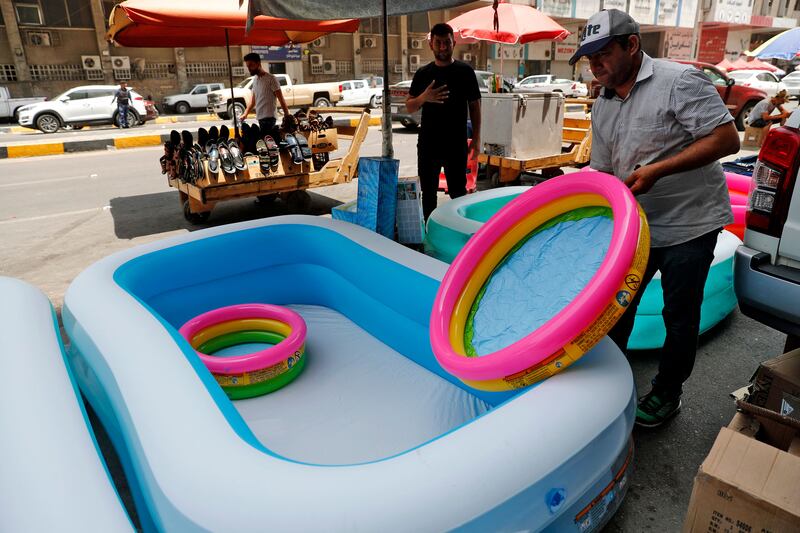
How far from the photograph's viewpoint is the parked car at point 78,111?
16.7 meters

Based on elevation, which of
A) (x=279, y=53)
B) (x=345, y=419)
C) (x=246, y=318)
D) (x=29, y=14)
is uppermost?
(x=29, y=14)

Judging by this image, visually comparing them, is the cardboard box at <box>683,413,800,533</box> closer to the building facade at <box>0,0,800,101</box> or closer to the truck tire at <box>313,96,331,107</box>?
the building facade at <box>0,0,800,101</box>

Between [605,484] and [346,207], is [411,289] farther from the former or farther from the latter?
[346,207]

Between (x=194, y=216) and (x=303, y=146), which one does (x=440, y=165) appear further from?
(x=194, y=216)

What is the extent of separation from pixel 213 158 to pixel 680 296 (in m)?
4.98

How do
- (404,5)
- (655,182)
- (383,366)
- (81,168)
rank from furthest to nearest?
(81,168), (404,5), (383,366), (655,182)

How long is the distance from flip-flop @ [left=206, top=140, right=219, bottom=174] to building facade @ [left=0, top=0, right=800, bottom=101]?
14.1m

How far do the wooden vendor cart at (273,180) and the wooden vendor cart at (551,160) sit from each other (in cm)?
189

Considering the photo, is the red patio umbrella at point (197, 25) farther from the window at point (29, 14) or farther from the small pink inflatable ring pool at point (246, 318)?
the window at point (29, 14)

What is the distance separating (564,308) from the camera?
6.50 ft

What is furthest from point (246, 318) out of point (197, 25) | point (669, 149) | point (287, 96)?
point (287, 96)

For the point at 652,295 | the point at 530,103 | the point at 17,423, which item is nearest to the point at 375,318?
the point at 652,295

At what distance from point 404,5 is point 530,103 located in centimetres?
352

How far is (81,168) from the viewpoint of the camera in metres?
10.5
